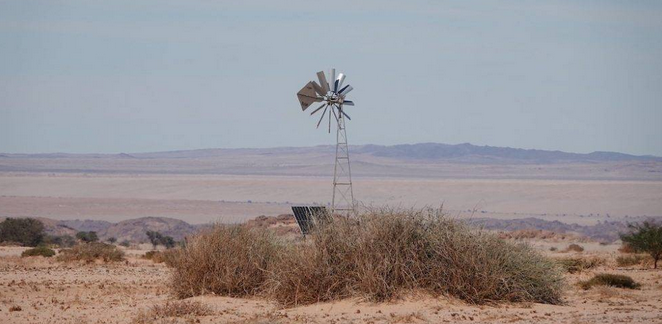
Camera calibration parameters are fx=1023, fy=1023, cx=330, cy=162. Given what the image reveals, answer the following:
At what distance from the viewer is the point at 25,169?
184625 millimetres

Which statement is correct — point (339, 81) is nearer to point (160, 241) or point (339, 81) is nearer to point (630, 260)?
point (630, 260)

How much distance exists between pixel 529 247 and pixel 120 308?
29.4 ft

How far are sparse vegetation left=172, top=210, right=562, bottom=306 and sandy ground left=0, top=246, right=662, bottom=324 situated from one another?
347mm

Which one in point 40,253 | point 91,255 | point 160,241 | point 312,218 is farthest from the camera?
point 160,241

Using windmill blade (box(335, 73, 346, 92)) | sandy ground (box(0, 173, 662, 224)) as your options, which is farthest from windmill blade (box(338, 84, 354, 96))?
sandy ground (box(0, 173, 662, 224))

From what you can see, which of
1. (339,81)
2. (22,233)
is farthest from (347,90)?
(22,233)

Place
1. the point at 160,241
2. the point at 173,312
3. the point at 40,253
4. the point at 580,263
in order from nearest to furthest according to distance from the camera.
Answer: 1. the point at 173,312
2. the point at 580,263
3. the point at 40,253
4. the point at 160,241

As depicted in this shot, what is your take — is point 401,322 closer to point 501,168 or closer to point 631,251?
point 631,251

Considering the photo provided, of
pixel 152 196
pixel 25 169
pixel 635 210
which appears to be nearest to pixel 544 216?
pixel 635 210

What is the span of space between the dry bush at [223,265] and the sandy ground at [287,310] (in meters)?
0.46

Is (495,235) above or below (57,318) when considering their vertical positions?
above

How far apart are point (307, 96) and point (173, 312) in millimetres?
11680

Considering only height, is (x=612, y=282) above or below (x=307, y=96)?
below

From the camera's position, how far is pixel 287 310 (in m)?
21.0
